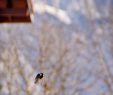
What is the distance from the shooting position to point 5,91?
554 inches

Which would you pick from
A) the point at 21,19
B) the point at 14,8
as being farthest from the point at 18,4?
the point at 21,19

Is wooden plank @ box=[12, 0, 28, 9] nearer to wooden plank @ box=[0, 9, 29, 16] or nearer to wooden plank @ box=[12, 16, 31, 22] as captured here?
wooden plank @ box=[0, 9, 29, 16]

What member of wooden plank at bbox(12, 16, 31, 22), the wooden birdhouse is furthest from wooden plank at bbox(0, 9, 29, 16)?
wooden plank at bbox(12, 16, 31, 22)

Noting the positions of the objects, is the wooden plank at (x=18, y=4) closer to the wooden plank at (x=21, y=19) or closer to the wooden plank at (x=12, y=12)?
the wooden plank at (x=12, y=12)

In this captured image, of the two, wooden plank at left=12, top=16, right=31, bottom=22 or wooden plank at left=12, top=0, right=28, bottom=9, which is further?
wooden plank at left=12, top=16, right=31, bottom=22

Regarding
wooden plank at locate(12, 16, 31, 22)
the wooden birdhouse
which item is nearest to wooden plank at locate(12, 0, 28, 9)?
the wooden birdhouse

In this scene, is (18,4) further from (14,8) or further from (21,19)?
(21,19)

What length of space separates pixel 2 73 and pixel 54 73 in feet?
6.06

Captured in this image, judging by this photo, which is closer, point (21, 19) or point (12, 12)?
point (12, 12)

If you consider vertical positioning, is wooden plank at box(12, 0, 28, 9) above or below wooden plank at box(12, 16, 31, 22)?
above

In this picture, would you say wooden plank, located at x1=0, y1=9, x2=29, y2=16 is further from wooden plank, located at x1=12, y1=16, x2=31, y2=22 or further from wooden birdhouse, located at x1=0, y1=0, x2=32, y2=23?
wooden plank, located at x1=12, y1=16, x2=31, y2=22

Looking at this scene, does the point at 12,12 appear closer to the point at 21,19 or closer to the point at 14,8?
the point at 14,8

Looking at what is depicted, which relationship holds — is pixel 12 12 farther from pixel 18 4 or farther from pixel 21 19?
pixel 21 19

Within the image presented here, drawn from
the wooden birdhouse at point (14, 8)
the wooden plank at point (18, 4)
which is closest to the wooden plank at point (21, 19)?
the wooden birdhouse at point (14, 8)
